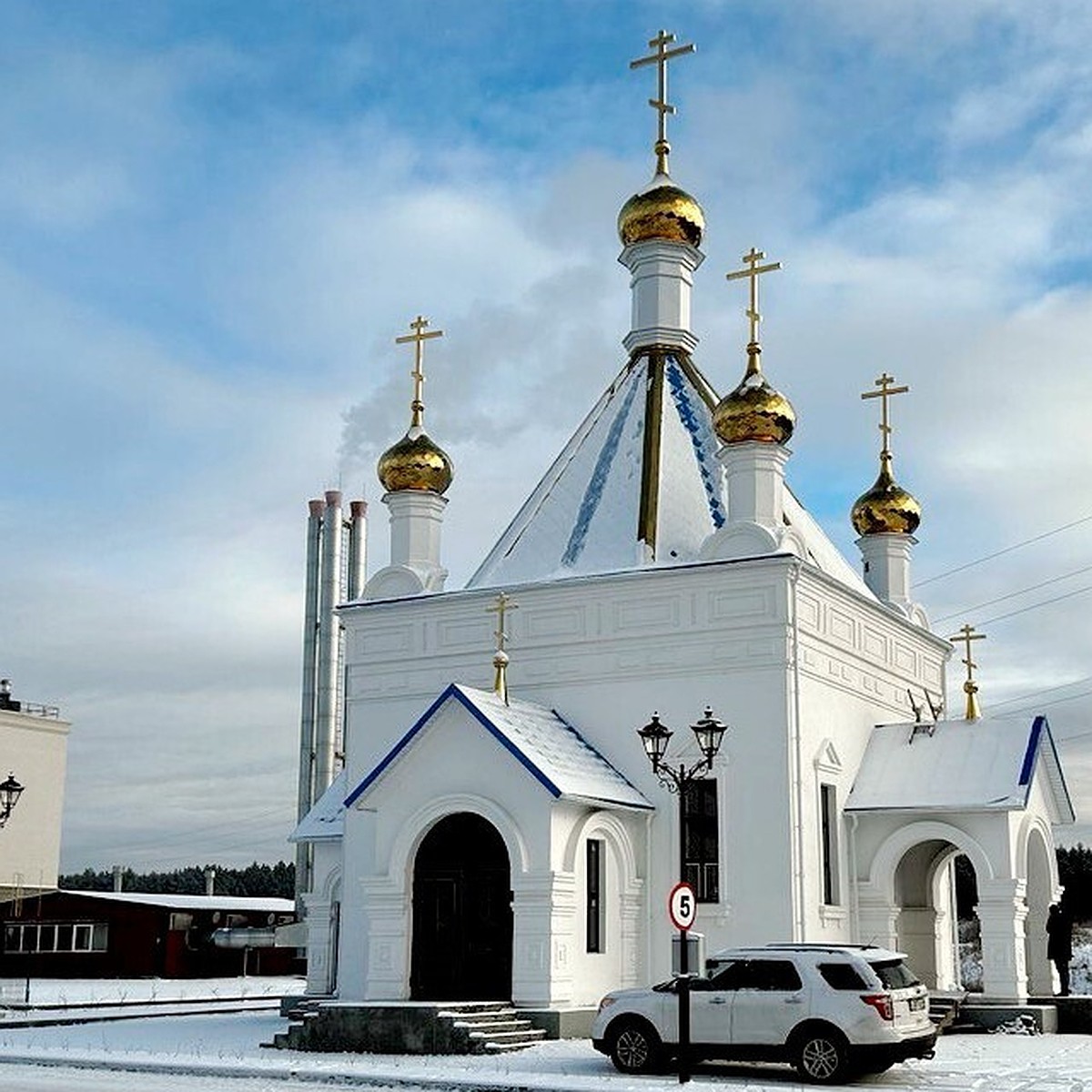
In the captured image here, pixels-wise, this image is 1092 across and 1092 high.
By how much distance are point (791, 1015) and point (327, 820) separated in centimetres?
1024

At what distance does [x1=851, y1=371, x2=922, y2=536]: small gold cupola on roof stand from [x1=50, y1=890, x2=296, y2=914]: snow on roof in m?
22.8

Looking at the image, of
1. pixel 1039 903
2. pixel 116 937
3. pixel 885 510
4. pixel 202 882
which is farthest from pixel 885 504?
pixel 202 882

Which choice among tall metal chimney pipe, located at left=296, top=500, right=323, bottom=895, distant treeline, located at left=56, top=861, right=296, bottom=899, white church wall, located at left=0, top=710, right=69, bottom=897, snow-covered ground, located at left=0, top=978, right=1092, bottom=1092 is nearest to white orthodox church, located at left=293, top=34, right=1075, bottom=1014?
snow-covered ground, located at left=0, top=978, right=1092, bottom=1092

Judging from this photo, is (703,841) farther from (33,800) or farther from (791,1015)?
(33,800)

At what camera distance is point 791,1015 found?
14516 millimetres

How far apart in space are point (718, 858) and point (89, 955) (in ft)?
91.5

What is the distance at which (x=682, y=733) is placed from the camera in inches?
797

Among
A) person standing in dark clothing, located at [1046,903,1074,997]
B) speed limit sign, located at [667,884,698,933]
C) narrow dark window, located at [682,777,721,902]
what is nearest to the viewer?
speed limit sign, located at [667,884,698,933]

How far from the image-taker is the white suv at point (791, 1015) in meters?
14.2

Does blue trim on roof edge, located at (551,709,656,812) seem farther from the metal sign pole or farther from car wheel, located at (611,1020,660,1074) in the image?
the metal sign pole

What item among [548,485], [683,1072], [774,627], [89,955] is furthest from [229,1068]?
[89,955]

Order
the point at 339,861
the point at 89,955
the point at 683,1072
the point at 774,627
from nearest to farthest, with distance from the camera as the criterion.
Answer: the point at 683,1072, the point at 774,627, the point at 339,861, the point at 89,955

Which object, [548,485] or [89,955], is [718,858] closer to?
[548,485]

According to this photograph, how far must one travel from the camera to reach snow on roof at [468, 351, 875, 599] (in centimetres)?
2158
